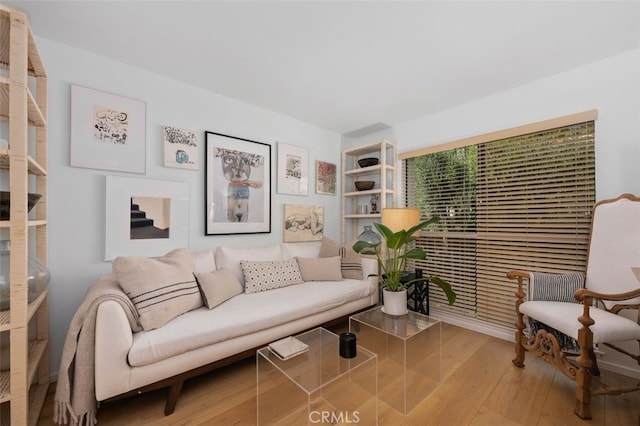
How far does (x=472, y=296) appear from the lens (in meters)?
2.82

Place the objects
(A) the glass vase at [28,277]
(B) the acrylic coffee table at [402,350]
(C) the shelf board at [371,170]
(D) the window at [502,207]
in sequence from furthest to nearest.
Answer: (C) the shelf board at [371,170] < (D) the window at [502,207] < (B) the acrylic coffee table at [402,350] < (A) the glass vase at [28,277]

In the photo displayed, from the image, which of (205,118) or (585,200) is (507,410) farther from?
(205,118)

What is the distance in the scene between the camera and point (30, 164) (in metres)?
1.49

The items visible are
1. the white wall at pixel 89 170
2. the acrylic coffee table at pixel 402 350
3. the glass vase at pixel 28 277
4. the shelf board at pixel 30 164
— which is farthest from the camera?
the white wall at pixel 89 170

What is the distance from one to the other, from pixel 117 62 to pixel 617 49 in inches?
149

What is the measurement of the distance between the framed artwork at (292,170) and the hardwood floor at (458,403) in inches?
74.9

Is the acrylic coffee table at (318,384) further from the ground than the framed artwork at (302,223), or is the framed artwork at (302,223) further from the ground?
the framed artwork at (302,223)

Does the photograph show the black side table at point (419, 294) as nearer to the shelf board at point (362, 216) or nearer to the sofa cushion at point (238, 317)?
the sofa cushion at point (238, 317)

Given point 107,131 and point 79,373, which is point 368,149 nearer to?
point 107,131

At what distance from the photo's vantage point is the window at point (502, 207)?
2230 millimetres

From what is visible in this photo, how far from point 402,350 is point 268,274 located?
1266mm

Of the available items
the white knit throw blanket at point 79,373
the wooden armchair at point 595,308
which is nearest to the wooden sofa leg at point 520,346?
the wooden armchair at point 595,308

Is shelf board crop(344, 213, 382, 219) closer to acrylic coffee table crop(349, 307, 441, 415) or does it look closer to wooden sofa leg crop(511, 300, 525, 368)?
acrylic coffee table crop(349, 307, 441, 415)

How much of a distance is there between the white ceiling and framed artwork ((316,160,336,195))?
1111mm
